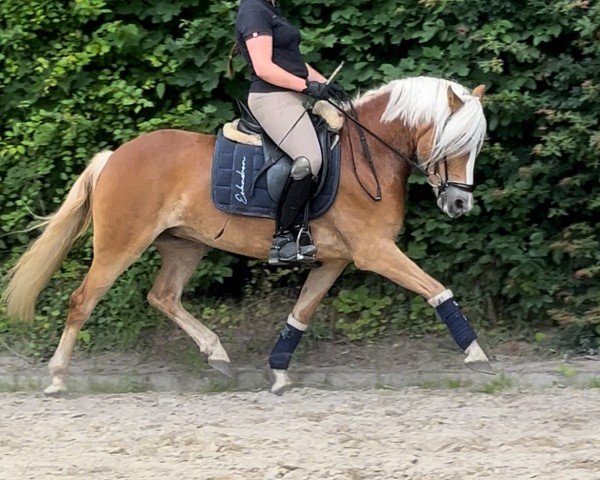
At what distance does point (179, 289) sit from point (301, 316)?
90 centimetres

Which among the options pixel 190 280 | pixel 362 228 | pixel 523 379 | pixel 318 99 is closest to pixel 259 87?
pixel 318 99

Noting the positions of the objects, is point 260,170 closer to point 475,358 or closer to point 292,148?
point 292,148

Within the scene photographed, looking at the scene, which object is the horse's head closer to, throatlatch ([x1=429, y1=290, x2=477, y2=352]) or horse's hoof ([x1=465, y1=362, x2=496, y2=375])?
throatlatch ([x1=429, y1=290, x2=477, y2=352])

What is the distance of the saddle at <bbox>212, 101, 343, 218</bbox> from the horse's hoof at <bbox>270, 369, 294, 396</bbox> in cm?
112

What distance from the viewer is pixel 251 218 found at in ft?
22.5

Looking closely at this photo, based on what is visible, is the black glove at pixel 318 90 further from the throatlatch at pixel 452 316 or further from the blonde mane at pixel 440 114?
the throatlatch at pixel 452 316

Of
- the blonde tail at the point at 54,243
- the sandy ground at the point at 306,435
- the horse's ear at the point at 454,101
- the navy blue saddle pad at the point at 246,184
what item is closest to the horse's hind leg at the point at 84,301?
the sandy ground at the point at 306,435

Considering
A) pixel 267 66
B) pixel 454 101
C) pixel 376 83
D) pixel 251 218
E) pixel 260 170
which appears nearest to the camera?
pixel 267 66

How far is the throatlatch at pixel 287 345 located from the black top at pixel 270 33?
1.63 meters

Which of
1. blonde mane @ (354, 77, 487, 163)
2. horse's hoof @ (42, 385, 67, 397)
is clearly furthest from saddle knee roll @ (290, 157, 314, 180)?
horse's hoof @ (42, 385, 67, 397)

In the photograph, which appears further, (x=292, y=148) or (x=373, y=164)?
(x=373, y=164)

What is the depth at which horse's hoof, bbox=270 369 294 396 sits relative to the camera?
705 cm

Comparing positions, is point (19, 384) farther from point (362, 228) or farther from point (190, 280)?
point (362, 228)

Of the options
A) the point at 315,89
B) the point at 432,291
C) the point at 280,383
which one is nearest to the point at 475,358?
the point at 432,291
